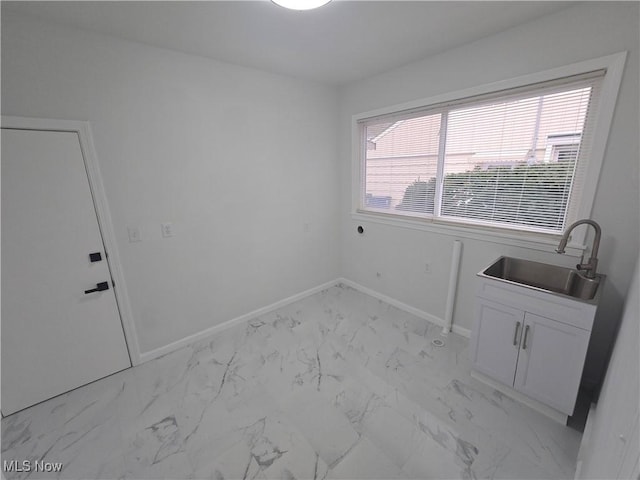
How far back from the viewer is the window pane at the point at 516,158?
77.8 inches

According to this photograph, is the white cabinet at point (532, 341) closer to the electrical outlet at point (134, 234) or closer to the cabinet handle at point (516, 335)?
the cabinet handle at point (516, 335)

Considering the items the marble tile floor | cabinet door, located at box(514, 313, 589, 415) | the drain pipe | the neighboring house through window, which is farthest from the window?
the marble tile floor

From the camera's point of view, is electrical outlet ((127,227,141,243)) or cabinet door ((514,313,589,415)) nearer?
cabinet door ((514,313,589,415))

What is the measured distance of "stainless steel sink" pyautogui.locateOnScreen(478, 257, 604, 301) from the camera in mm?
1833

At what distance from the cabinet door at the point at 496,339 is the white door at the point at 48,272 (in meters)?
2.99

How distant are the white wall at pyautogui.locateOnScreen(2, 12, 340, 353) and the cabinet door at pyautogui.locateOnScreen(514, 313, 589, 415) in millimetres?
2431

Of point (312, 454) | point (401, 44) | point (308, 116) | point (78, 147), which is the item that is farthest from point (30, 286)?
point (401, 44)

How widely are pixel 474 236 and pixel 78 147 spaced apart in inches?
131

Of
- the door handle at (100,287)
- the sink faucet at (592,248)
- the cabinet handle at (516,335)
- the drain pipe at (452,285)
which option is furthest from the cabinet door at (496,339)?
the door handle at (100,287)

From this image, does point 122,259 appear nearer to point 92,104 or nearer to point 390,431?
point 92,104

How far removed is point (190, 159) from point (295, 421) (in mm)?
2323

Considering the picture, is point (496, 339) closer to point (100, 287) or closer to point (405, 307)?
point (405, 307)

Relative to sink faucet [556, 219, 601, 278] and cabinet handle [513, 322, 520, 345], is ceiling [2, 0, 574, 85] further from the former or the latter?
cabinet handle [513, 322, 520, 345]

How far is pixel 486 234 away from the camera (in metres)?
2.41
